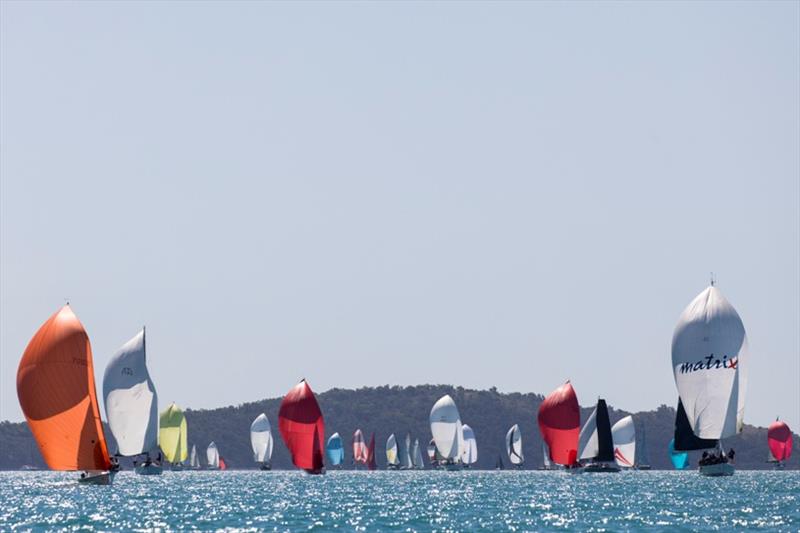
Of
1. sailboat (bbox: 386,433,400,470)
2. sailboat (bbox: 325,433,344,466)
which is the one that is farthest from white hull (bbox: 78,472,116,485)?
sailboat (bbox: 386,433,400,470)

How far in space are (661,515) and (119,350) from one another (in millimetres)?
47054

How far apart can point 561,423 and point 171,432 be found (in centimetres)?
4242

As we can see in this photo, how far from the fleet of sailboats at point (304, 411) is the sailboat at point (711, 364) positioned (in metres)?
0.06

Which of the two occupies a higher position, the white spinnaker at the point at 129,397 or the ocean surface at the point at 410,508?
the white spinnaker at the point at 129,397

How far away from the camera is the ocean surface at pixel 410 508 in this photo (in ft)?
185

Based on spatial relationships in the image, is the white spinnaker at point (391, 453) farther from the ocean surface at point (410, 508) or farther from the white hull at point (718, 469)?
the ocean surface at point (410, 508)

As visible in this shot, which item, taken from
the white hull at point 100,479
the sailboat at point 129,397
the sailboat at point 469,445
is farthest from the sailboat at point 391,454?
the white hull at point 100,479

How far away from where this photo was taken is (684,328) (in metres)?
95.9

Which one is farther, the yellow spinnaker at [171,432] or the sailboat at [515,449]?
the sailboat at [515,449]

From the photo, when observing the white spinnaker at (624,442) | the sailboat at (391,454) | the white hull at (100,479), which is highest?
the sailboat at (391,454)

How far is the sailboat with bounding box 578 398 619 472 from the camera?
4882 inches

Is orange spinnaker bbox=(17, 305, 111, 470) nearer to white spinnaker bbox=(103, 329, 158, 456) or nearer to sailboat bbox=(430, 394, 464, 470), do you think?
white spinnaker bbox=(103, 329, 158, 456)

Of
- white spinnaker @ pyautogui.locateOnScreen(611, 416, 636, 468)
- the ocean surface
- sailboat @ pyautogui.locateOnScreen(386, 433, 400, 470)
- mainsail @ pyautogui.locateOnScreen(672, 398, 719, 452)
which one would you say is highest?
sailboat @ pyautogui.locateOnScreen(386, 433, 400, 470)

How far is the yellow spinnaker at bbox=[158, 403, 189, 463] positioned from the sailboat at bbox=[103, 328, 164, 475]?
41004mm
